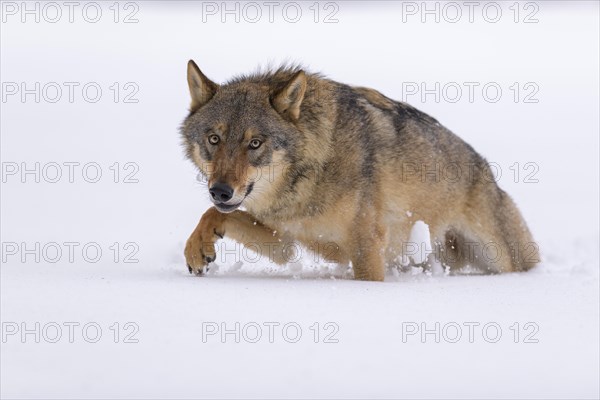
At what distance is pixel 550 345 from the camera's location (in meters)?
4.08

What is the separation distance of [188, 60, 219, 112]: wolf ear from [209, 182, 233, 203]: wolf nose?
87cm

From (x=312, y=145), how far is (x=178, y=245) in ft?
6.68

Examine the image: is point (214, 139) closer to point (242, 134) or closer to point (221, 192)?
point (242, 134)

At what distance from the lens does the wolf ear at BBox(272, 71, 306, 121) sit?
5566mm

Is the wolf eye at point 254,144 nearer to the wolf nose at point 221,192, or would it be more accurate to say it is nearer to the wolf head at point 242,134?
the wolf head at point 242,134

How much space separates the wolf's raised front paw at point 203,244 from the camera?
5594 millimetres

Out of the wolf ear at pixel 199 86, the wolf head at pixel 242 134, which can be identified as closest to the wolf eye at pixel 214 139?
the wolf head at pixel 242 134

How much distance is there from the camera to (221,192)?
5141 millimetres

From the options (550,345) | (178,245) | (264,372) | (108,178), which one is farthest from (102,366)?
(108,178)

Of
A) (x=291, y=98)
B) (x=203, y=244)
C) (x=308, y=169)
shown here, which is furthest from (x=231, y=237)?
(x=291, y=98)

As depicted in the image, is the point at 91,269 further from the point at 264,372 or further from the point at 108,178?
the point at 108,178

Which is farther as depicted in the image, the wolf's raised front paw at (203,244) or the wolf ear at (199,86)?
the wolf ear at (199,86)

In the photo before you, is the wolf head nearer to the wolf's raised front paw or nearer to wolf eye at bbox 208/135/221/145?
wolf eye at bbox 208/135/221/145

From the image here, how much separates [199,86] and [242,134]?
0.59 meters
